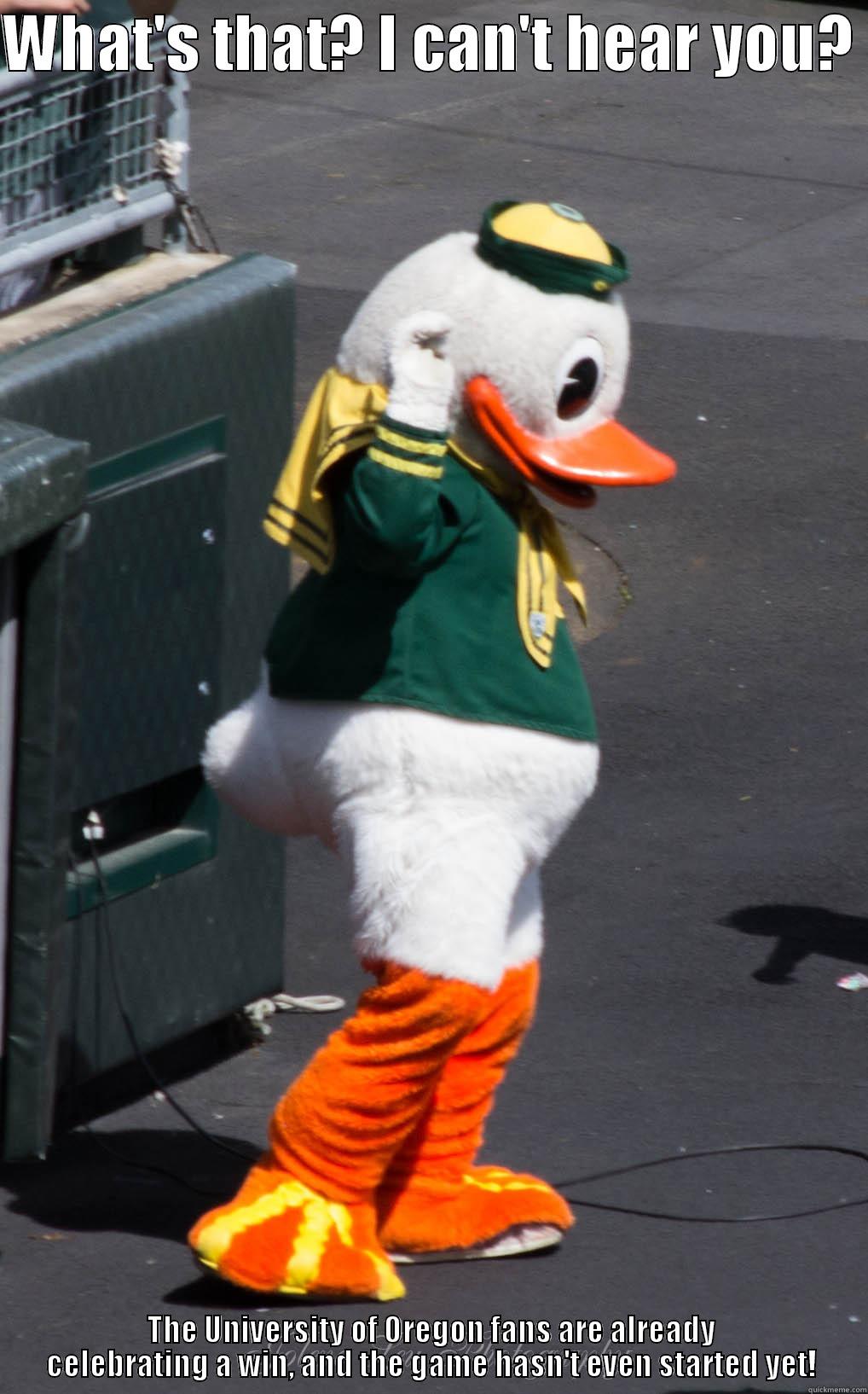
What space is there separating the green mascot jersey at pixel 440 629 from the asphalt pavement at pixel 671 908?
42.1 inches

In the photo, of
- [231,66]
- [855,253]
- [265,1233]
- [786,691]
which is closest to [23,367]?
[265,1233]

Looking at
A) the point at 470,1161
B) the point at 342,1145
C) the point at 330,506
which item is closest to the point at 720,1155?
the point at 470,1161

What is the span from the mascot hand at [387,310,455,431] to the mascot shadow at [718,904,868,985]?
2241 mm

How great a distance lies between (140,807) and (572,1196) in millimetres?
1142

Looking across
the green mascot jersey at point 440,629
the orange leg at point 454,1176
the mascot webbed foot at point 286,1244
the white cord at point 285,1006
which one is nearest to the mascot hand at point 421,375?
the green mascot jersey at point 440,629

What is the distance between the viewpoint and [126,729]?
457cm

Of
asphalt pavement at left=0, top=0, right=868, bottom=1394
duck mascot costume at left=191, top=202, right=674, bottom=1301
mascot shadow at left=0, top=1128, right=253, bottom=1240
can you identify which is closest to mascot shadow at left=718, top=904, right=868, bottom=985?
asphalt pavement at left=0, top=0, right=868, bottom=1394

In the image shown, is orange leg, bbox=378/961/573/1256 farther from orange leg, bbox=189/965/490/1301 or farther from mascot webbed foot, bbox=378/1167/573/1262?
orange leg, bbox=189/965/490/1301

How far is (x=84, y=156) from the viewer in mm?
4551

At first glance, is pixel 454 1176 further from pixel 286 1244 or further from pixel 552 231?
pixel 552 231

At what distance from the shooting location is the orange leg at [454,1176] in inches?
167

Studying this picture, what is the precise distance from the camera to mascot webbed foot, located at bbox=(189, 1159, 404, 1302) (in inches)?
160

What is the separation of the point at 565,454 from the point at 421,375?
0.33m

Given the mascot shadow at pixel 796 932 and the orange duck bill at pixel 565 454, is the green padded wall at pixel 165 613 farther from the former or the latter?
the mascot shadow at pixel 796 932
